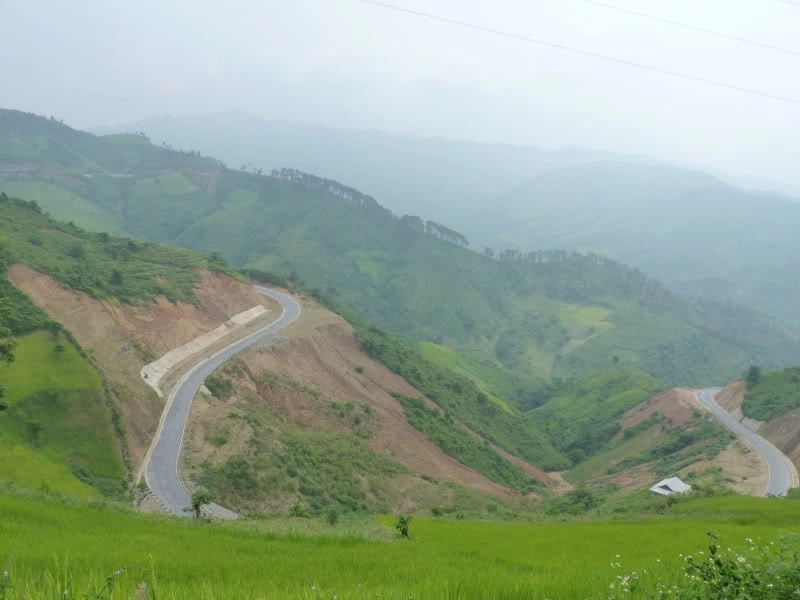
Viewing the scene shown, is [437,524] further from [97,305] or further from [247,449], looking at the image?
[97,305]

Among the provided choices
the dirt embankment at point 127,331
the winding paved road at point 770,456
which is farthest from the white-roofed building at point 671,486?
the dirt embankment at point 127,331

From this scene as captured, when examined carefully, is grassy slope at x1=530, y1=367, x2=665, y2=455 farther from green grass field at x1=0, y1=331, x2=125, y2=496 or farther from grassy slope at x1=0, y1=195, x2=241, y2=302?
green grass field at x1=0, y1=331, x2=125, y2=496

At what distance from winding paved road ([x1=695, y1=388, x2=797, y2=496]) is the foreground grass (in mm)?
25117

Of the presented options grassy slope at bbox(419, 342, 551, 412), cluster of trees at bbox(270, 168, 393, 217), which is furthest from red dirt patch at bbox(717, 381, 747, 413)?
cluster of trees at bbox(270, 168, 393, 217)

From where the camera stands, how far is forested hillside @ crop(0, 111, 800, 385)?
135750 millimetres

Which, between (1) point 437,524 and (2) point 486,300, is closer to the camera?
(1) point 437,524

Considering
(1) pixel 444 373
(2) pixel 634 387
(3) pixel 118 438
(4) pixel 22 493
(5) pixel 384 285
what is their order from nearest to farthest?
1. (4) pixel 22 493
2. (3) pixel 118 438
3. (1) pixel 444 373
4. (2) pixel 634 387
5. (5) pixel 384 285

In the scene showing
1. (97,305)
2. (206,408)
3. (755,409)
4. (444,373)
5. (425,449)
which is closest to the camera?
(206,408)

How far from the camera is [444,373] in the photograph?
73.3 meters

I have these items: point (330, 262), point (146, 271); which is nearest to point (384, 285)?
point (330, 262)

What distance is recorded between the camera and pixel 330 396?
46.6m

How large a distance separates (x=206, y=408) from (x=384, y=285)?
11695 cm

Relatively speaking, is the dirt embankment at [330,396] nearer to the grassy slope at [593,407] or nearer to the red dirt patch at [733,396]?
the grassy slope at [593,407]

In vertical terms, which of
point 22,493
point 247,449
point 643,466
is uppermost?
point 22,493
